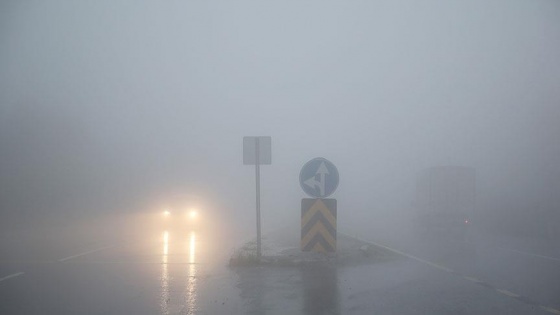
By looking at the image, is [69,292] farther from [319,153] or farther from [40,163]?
[319,153]

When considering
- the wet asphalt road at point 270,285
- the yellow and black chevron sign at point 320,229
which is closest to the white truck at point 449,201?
the wet asphalt road at point 270,285

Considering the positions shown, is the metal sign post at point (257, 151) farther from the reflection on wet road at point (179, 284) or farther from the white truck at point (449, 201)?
the white truck at point (449, 201)

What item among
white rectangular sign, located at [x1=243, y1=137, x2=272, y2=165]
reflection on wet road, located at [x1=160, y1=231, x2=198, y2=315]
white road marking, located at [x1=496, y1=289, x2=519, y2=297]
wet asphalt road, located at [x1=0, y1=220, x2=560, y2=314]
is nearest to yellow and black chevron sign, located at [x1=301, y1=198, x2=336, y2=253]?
wet asphalt road, located at [x1=0, y1=220, x2=560, y2=314]

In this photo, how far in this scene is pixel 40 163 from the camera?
1570 inches

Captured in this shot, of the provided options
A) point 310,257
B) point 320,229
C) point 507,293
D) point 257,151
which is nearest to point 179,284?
point 320,229

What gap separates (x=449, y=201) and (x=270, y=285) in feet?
55.7

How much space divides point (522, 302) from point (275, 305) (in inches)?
172

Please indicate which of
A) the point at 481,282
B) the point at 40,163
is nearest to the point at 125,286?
the point at 481,282

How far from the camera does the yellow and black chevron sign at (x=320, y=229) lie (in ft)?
30.6

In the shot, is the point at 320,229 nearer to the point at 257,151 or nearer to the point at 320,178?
the point at 320,178

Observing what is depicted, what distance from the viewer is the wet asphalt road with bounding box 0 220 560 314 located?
6.75 meters

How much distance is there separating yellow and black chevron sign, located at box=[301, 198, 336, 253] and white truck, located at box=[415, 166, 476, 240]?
13842 mm

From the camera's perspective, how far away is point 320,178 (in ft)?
31.0

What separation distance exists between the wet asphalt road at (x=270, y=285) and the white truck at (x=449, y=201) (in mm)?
8568
